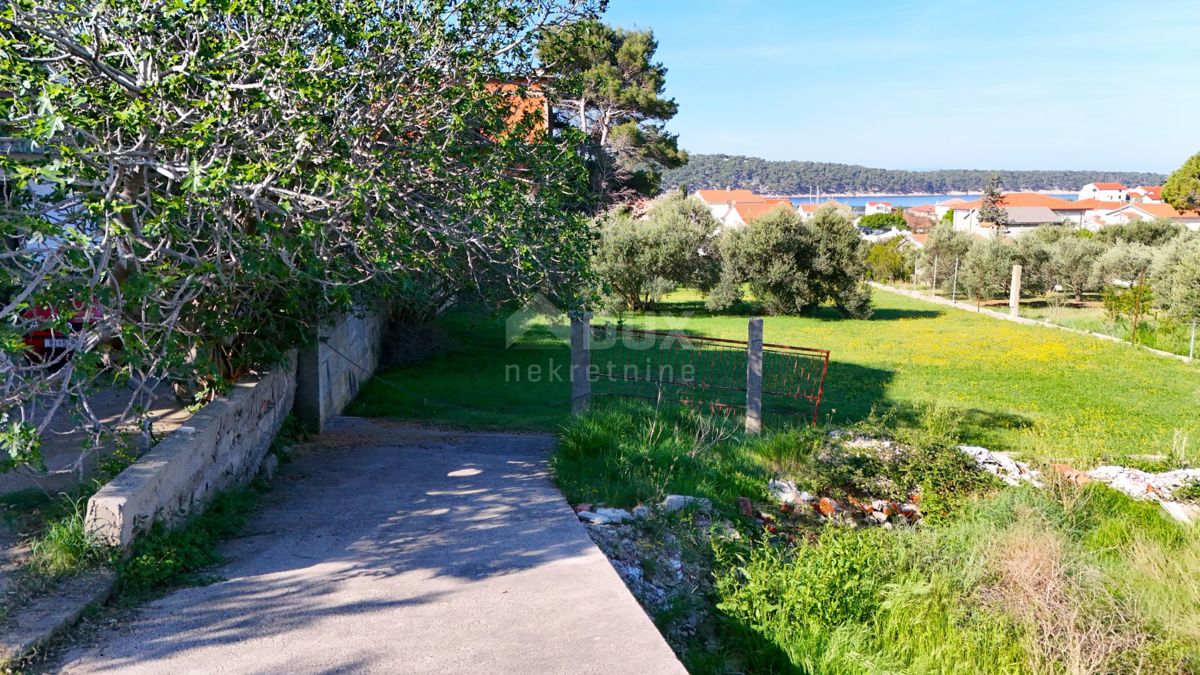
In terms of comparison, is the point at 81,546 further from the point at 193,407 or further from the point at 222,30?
the point at 222,30

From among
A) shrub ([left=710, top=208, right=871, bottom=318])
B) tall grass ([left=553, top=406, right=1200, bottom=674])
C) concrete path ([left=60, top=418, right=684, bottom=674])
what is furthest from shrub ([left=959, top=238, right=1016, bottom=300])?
concrete path ([left=60, top=418, right=684, bottom=674])

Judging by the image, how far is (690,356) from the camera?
16953mm

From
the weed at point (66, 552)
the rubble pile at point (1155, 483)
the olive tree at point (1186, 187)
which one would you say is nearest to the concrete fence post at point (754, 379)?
the rubble pile at point (1155, 483)

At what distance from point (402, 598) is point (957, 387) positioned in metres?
12.5

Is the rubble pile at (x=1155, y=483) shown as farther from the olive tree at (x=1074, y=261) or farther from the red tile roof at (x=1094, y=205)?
the red tile roof at (x=1094, y=205)

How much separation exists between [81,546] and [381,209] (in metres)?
3.20

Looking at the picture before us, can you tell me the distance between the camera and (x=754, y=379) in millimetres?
9625

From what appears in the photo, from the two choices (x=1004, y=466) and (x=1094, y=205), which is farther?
(x=1094, y=205)

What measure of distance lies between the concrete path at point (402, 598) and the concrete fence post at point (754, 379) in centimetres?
356

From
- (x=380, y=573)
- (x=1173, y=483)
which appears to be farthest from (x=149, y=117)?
(x=1173, y=483)

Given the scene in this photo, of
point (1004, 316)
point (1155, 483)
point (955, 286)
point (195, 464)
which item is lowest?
point (1004, 316)

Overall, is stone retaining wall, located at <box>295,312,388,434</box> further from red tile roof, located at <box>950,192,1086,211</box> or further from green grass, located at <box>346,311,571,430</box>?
red tile roof, located at <box>950,192,1086,211</box>

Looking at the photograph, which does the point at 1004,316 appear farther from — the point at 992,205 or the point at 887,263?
the point at 992,205

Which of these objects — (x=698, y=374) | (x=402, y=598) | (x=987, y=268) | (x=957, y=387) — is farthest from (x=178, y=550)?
(x=987, y=268)
